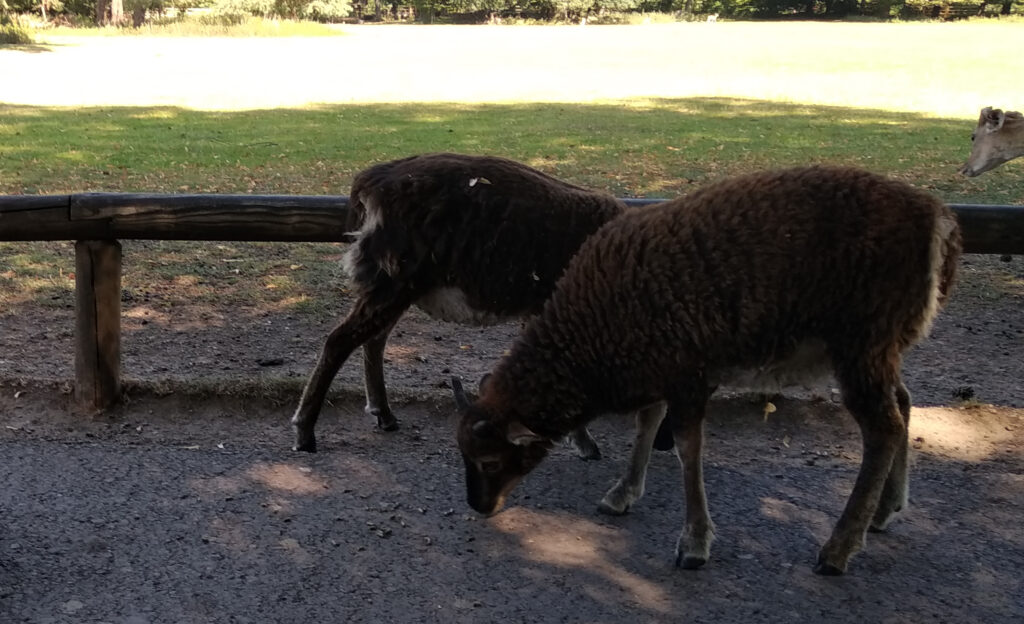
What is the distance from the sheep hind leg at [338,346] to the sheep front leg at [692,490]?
174cm

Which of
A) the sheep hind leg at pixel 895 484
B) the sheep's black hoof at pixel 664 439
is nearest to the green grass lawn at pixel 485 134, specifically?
the sheep's black hoof at pixel 664 439

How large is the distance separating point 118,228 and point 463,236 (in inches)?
86.2

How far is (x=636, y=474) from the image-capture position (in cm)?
490

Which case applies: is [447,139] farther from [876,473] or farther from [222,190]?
[876,473]

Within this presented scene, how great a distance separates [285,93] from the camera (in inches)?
1045

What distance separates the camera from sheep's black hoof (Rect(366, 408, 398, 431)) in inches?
229

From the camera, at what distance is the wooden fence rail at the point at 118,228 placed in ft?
19.1

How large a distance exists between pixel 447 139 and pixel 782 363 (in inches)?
524

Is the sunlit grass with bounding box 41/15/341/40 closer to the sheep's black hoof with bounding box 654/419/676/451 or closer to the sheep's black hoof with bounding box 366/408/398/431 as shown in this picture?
the sheep's black hoof with bounding box 366/408/398/431

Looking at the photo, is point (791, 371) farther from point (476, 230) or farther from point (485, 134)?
point (485, 134)

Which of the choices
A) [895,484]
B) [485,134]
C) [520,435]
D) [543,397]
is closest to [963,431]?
[895,484]

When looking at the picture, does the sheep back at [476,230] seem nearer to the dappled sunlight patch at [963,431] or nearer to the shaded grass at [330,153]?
the dappled sunlight patch at [963,431]

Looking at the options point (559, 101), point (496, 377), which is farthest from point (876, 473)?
point (559, 101)

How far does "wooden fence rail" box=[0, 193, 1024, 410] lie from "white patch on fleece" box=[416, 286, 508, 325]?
861 mm
